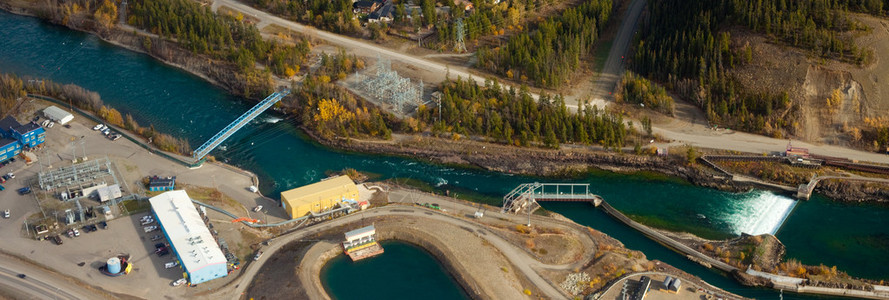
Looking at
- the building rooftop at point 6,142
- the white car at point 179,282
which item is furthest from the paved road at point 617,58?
the building rooftop at point 6,142

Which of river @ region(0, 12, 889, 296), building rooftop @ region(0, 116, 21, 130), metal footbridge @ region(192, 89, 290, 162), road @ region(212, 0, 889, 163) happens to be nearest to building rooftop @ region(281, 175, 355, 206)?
river @ region(0, 12, 889, 296)

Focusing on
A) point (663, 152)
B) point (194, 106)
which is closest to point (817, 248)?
point (663, 152)

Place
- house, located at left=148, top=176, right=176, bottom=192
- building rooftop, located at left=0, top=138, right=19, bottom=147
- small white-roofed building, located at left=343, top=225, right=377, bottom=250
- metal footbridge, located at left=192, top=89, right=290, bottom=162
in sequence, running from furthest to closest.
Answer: metal footbridge, located at left=192, top=89, right=290, bottom=162 → building rooftop, located at left=0, top=138, right=19, bottom=147 → house, located at left=148, top=176, right=176, bottom=192 → small white-roofed building, located at left=343, top=225, right=377, bottom=250

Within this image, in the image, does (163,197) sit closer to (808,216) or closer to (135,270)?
(135,270)

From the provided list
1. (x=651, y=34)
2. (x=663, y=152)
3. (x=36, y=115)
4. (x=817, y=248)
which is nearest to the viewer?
(x=817, y=248)

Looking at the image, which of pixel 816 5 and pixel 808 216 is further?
pixel 816 5

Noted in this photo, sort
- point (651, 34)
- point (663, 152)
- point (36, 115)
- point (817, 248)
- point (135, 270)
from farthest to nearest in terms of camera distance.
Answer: point (651, 34) < point (36, 115) < point (663, 152) < point (817, 248) < point (135, 270)

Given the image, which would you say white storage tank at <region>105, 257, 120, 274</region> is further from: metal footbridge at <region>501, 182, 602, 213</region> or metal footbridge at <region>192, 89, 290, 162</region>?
metal footbridge at <region>501, 182, 602, 213</region>
